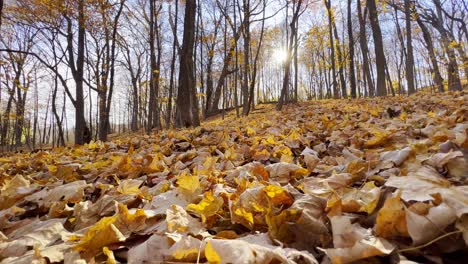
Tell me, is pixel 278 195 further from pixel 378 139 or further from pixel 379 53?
pixel 379 53

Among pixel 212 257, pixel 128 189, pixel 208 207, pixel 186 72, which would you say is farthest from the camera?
pixel 186 72

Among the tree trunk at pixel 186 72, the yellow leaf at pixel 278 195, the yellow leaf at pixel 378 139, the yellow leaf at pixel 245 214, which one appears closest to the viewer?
the yellow leaf at pixel 245 214

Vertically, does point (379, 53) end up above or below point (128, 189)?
above

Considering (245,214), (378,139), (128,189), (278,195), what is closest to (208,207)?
(245,214)

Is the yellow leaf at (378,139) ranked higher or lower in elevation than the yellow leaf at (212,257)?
higher

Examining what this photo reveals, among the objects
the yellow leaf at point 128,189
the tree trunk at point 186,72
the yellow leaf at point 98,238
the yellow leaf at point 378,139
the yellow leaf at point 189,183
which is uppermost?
the tree trunk at point 186,72

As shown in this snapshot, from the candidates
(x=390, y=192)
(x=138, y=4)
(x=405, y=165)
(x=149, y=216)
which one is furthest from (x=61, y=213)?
(x=138, y=4)

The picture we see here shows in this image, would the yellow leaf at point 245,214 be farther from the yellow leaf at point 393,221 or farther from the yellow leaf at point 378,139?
the yellow leaf at point 378,139

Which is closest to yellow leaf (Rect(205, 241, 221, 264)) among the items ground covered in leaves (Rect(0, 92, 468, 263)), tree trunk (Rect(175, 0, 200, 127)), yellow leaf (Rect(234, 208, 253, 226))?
ground covered in leaves (Rect(0, 92, 468, 263))

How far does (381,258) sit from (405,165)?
0.79m

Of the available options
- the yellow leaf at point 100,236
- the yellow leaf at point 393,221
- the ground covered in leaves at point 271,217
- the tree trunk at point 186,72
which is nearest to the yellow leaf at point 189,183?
the ground covered in leaves at point 271,217

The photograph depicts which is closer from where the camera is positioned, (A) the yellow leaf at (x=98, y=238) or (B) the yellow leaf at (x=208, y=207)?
(A) the yellow leaf at (x=98, y=238)

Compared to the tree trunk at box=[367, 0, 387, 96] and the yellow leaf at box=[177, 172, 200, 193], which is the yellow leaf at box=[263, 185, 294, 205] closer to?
the yellow leaf at box=[177, 172, 200, 193]

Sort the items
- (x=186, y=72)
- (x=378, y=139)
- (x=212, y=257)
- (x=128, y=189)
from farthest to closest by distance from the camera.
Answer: (x=186, y=72), (x=378, y=139), (x=128, y=189), (x=212, y=257)
